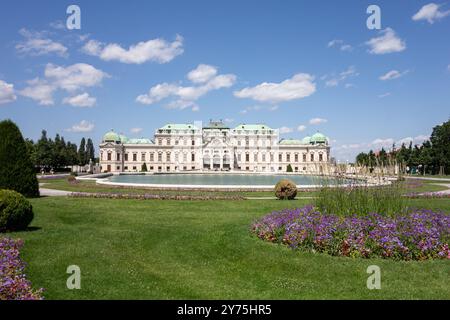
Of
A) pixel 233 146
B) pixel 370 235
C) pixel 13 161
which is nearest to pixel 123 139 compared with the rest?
pixel 233 146

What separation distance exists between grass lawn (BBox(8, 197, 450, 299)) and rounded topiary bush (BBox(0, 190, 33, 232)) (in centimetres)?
45

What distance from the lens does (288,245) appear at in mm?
9977

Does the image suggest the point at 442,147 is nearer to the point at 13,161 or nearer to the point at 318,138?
the point at 318,138

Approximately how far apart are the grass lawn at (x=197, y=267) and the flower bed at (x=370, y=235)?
1.37 ft

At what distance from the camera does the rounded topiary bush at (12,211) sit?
35.0ft

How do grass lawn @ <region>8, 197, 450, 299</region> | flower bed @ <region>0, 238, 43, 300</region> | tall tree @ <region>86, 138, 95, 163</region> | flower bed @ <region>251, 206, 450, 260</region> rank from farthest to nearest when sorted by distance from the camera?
tall tree @ <region>86, 138, 95, 163</region> → flower bed @ <region>251, 206, 450, 260</region> → grass lawn @ <region>8, 197, 450, 299</region> → flower bed @ <region>0, 238, 43, 300</region>

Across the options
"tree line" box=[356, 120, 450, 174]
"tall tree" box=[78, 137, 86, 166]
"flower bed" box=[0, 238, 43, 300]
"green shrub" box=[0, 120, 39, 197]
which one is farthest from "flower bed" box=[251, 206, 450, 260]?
"tall tree" box=[78, 137, 86, 166]

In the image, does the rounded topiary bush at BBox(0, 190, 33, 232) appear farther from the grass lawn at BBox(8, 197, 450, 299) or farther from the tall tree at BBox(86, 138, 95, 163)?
the tall tree at BBox(86, 138, 95, 163)

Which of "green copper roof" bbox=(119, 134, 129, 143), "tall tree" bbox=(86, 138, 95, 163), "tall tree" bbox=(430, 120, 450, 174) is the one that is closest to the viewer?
"tall tree" bbox=(430, 120, 450, 174)

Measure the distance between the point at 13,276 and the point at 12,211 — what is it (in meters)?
4.48

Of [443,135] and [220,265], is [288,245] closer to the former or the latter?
[220,265]

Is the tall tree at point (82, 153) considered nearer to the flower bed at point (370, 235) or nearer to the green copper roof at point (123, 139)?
the green copper roof at point (123, 139)

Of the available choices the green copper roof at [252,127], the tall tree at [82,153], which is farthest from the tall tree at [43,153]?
the green copper roof at [252,127]

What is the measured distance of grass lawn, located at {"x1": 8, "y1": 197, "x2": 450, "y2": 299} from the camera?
22.8ft
